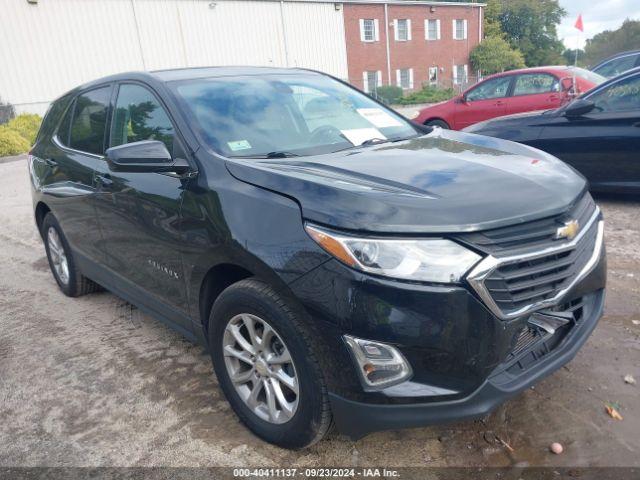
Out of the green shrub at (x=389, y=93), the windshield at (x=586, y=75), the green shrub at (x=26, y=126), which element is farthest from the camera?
the green shrub at (x=389, y=93)

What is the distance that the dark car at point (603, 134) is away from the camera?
5493 mm

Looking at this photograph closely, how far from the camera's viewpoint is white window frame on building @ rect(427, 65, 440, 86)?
39750 millimetres

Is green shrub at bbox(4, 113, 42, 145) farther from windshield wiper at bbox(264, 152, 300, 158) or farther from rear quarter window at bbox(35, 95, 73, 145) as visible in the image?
windshield wiper at bbox(264, 152, 300, 158)

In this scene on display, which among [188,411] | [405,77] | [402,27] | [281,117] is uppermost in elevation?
[402,27]

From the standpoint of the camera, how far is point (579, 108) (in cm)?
577

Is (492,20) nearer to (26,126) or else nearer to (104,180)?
(26,126)

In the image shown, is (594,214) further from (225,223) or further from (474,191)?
(225,223)

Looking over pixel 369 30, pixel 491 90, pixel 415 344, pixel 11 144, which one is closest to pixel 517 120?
pixel 491 90

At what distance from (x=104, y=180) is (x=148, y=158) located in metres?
0.90

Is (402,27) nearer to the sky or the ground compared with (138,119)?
nearer to the sky

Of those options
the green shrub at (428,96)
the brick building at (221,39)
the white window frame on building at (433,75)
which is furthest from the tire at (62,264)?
the white window frame on building at (433,75)

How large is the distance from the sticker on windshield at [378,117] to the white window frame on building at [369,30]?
33.8m

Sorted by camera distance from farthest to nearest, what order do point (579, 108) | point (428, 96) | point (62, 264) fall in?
point (428, 96)
point (579, 108)
point (62, 264)

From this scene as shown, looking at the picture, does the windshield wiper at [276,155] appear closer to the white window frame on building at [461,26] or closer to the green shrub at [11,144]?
the green shrub at [11,144]
